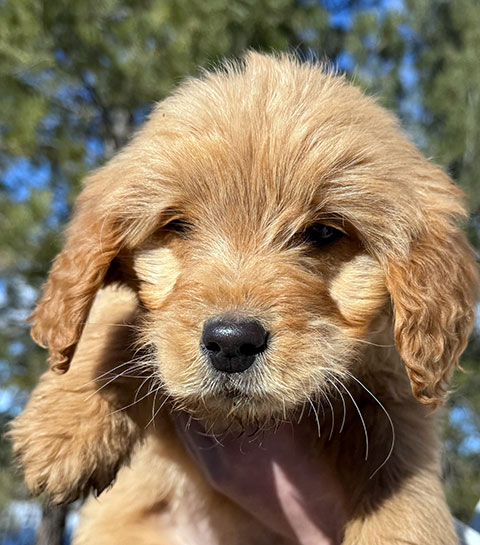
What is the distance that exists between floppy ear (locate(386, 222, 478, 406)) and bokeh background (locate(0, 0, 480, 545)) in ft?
11.3

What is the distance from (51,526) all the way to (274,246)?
18.9 feet

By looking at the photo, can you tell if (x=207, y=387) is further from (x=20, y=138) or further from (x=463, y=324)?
(x=20, y=138)

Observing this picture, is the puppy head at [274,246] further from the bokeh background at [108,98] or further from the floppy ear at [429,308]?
the bokeh background at [108,98]

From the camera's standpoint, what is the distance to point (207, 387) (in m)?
1.91

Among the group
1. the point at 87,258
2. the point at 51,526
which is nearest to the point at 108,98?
the point at 51,526

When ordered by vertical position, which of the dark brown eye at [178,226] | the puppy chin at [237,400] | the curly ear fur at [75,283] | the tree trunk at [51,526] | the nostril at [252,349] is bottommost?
the tree trunk at [51,526]

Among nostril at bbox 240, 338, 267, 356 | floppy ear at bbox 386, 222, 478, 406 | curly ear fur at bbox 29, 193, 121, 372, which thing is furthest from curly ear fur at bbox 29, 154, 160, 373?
floppy ear at bbox 386, 222, 478, 406

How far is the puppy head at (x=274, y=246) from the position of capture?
1933 mm

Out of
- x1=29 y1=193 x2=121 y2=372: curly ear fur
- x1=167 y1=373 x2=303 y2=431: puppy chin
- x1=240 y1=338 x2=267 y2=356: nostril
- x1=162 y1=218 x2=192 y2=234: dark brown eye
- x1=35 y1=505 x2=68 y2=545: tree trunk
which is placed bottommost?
x1=35 y1=505 x2=68 y2=545: tree trunk

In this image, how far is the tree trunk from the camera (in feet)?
21.9

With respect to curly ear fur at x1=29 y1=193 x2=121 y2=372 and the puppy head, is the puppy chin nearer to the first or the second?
the puppy head

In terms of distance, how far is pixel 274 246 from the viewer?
214cm

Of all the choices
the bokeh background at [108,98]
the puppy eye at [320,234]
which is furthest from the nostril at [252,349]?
the bokeh background at [108,98]

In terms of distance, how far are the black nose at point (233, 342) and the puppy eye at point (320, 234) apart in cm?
49
